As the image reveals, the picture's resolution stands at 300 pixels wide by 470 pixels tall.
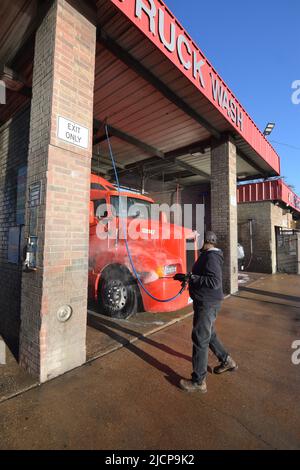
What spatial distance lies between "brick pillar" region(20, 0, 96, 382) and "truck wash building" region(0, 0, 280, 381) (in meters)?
0.01

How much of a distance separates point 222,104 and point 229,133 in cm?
135

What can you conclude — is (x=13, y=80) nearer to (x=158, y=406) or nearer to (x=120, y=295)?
(x=120, y=295)

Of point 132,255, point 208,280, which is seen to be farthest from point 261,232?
point 208,280

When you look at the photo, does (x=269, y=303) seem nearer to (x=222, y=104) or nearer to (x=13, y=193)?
(x=222, y=104)

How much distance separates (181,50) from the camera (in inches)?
187

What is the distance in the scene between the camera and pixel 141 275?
189 inches

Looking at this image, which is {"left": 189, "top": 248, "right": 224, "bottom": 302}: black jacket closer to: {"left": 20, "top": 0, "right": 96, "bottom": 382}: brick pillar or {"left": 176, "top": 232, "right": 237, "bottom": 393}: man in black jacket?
{"left": 176, "top": 232, "right": 237, "bottom": 393}: man in black jacket

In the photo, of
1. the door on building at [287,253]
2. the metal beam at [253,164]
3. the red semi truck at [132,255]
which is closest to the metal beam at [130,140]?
the red semi truck at [132,255]

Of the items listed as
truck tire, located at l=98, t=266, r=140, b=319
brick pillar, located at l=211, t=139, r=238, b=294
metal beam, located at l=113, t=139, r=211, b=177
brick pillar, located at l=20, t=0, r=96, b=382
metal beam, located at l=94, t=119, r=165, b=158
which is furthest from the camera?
metal beam, located at l=113, t=139, r=211, b=177

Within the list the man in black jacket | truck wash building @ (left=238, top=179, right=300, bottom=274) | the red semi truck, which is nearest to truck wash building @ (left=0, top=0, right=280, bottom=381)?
the man in black jacket

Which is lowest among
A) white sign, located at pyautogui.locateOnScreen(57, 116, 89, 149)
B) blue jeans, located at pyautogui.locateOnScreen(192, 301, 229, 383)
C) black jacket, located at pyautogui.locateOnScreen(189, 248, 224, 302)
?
blue jeans, located at pyautogui.locateOnScreen(192, 301, 229, 383)

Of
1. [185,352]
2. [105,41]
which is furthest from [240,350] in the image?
[105,41]

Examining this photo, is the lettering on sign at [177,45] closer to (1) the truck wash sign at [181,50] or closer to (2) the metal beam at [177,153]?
(1) the truck wash sign at [181,50]

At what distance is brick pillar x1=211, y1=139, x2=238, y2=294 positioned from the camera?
7617 millimetres
